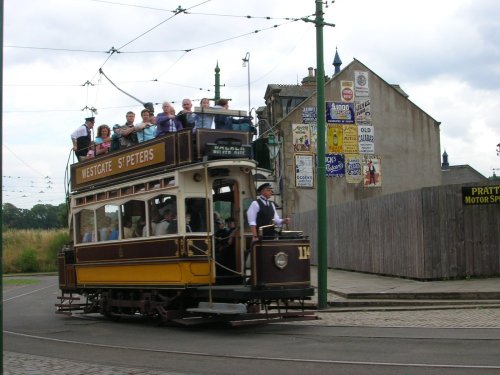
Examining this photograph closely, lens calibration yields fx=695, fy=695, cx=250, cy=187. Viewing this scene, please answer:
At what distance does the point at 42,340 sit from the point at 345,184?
26275 millimetres

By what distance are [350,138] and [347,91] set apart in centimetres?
252

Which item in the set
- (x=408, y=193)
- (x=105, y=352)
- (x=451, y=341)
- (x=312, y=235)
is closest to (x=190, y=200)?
(x=105, y=352)

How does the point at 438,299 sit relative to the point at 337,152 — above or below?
below

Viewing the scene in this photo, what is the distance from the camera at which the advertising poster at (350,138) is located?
36.1 m

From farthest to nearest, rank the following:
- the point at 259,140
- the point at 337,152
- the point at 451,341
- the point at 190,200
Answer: the point at 337,152 → the point at 259,140 → the point at 190,200 → the point at 451,341

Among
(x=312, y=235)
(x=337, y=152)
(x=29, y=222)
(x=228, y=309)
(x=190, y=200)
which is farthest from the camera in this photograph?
(x=29, y=222)

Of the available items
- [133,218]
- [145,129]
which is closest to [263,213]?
[133,218]

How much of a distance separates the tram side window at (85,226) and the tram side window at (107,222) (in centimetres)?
33

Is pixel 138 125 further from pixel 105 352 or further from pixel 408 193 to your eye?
pixel 408 193

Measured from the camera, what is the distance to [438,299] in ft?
49.1

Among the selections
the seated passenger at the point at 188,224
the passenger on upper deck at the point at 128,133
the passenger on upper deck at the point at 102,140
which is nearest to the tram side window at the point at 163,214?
the seated passenger at the point at 188,224

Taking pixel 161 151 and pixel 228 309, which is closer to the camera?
pixel 228 309

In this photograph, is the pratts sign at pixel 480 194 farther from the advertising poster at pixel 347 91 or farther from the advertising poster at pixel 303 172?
the advertising poster at pixel 347 91

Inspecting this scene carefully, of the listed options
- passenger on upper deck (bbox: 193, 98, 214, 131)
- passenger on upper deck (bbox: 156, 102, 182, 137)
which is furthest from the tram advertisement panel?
passenger on upper deck (bbox: 193, 98, 214, 131)
